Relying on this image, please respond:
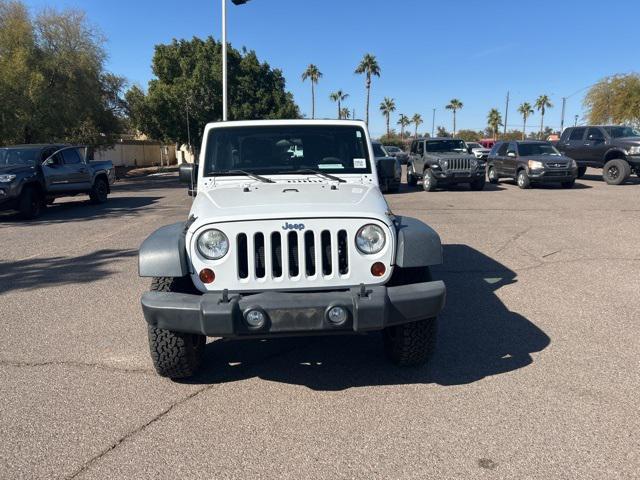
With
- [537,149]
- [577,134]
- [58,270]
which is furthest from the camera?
[577,134]

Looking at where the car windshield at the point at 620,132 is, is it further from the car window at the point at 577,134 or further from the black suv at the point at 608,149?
the car window at the point at 577,134

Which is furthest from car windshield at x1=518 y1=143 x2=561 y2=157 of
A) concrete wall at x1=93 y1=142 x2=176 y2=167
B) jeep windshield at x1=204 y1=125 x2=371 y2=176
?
concrete wall at x1=93 y1=142 x2=176 y2=167

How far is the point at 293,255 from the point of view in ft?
11.3

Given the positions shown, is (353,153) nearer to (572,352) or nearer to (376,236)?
(376,236)

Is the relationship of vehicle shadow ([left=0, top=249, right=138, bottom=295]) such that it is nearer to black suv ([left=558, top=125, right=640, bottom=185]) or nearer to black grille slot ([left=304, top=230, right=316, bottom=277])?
black grille slot ([left=304, top=230, right=316, bottom=277])

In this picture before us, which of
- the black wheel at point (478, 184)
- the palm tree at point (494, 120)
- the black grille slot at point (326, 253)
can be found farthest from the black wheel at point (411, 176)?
the palm tree at point (494, 120)

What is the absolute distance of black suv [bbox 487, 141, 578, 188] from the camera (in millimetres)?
17391

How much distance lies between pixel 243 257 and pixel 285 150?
163cm

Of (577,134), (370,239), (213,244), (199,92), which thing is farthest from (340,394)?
(199,92)

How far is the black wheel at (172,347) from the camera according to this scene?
141 inches

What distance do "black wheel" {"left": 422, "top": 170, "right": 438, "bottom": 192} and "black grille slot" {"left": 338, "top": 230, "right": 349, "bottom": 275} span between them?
47.5 feet

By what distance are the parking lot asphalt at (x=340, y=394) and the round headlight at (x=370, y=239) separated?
95 cm

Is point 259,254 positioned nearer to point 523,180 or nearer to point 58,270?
point 58,270

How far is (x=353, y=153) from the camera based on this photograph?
4.82 meters
